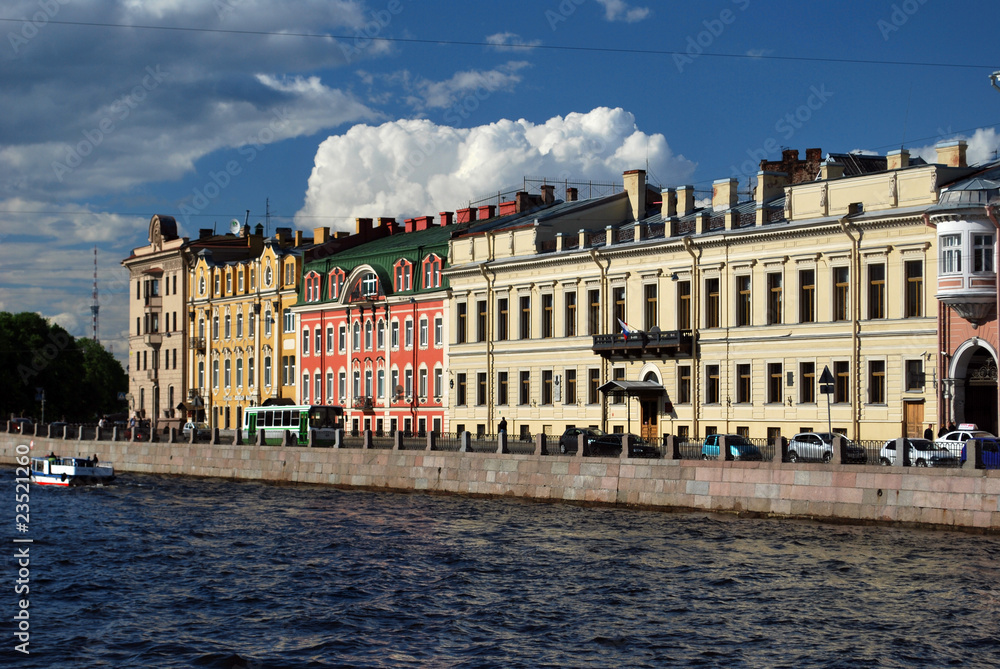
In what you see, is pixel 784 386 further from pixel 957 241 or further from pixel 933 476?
pixel 933 476

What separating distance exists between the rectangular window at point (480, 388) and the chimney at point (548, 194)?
11.2 m

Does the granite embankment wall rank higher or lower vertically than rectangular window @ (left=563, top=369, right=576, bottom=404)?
lower

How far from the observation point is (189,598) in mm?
24766

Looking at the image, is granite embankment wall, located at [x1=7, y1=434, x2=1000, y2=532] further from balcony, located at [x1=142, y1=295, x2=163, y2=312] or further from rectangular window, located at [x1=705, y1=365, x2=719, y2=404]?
balcony, located at [x1=142, y1=295, x2=163, y2=312]

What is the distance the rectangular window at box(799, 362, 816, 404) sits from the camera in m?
44.5

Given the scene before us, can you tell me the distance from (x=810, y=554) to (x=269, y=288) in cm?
5014

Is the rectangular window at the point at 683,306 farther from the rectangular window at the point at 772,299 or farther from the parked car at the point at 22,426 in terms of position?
the parked car at the point at 22,426

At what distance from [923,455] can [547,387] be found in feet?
80.8

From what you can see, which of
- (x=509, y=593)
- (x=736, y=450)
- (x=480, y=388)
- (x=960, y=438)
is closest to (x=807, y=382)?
(x=736, y=450)

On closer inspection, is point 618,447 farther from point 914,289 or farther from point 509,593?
point 509,593

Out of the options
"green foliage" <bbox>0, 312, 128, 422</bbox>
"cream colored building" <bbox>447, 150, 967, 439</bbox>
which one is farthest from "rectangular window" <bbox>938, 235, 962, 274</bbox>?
"green foliage" <bbox>0, 312, 128, 422</bbox>

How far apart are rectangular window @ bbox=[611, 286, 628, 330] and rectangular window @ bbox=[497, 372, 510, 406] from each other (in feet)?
22.7

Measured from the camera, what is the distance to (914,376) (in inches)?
1631

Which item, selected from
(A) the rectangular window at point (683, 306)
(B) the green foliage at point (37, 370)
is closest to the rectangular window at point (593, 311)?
(A) the rectangular window at point (683, 306)
